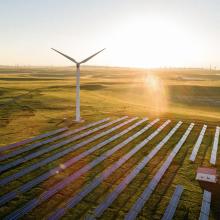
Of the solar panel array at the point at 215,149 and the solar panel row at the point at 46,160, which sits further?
the solar panel array at the point at 215,149

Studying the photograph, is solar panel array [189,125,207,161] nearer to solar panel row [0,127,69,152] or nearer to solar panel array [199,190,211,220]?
solar panel array [199,190,211,220]

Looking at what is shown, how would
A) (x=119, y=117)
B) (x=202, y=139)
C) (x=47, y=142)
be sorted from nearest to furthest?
(x=47, y=142), (x=202, y=139), (x=119, y=117)

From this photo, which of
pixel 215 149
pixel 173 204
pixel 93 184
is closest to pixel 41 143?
pixel 93 184

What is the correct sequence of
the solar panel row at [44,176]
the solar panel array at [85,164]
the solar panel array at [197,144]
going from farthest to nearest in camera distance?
the solar panel array at [197,144] < the solar panel row at [44,176] < the solar panel array at [85,164]

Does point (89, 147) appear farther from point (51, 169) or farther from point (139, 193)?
point (139, 193)

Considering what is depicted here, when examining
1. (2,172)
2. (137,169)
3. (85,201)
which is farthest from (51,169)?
(137,169)

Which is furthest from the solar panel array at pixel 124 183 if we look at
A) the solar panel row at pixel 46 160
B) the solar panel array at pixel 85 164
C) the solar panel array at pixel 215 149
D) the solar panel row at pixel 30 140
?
the solar panel row at pixel 30 140

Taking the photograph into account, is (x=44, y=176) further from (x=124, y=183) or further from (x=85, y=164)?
(x=124, y=183)

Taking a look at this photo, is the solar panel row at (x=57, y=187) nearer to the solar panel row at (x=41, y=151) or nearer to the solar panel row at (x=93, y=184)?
the solar panel row at (x=93, y=184)
